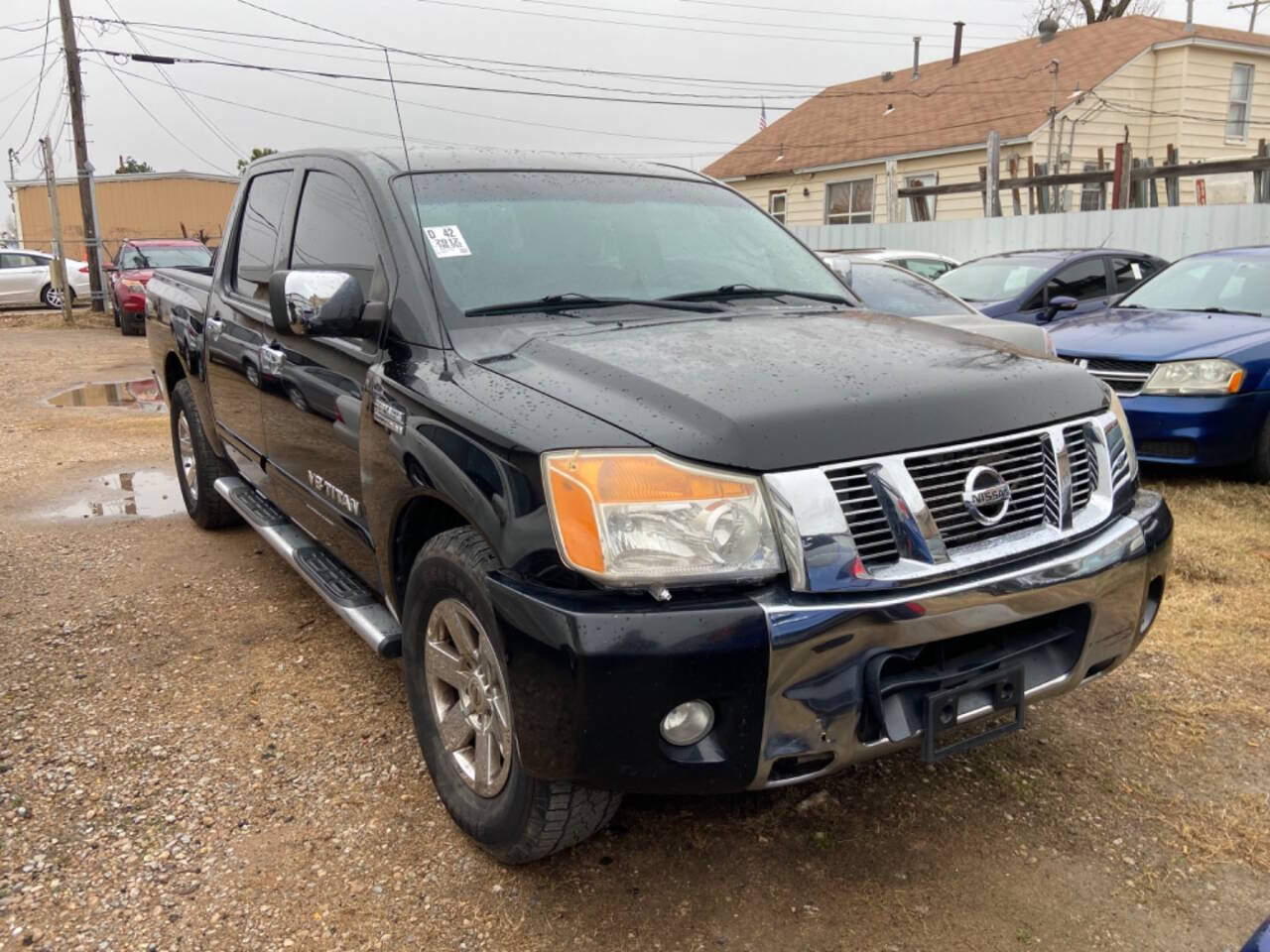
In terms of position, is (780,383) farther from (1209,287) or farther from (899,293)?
(1209,287)

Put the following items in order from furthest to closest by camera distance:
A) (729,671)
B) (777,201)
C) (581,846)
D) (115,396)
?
1. (777,201)
2. (115,396)
3. (581,846)
4. (729,671)

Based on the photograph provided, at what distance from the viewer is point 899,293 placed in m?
7.32

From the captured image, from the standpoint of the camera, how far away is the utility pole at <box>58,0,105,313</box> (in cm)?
2173

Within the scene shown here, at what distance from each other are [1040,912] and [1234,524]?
3.76 m

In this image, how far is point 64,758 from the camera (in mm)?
3240

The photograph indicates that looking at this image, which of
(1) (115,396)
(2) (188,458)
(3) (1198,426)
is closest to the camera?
(2) (188,458)

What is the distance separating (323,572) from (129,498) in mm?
3584

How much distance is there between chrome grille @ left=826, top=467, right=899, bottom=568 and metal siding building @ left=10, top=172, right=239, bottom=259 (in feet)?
128

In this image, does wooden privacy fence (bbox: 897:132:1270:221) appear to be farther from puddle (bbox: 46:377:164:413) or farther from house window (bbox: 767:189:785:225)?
puddle (bbox: 46:377:164:413)

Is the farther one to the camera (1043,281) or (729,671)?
(1043,281)

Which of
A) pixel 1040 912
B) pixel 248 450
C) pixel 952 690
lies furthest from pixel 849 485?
pixel 248 450

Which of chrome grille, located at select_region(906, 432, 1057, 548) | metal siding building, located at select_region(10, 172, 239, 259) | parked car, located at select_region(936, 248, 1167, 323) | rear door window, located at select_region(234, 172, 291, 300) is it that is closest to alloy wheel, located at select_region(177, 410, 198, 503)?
rear door window, located at select_region(234, 172, 291, 300)

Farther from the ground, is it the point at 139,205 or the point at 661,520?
the point at 139,205

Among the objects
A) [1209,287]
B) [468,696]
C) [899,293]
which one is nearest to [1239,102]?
[1209,287]
